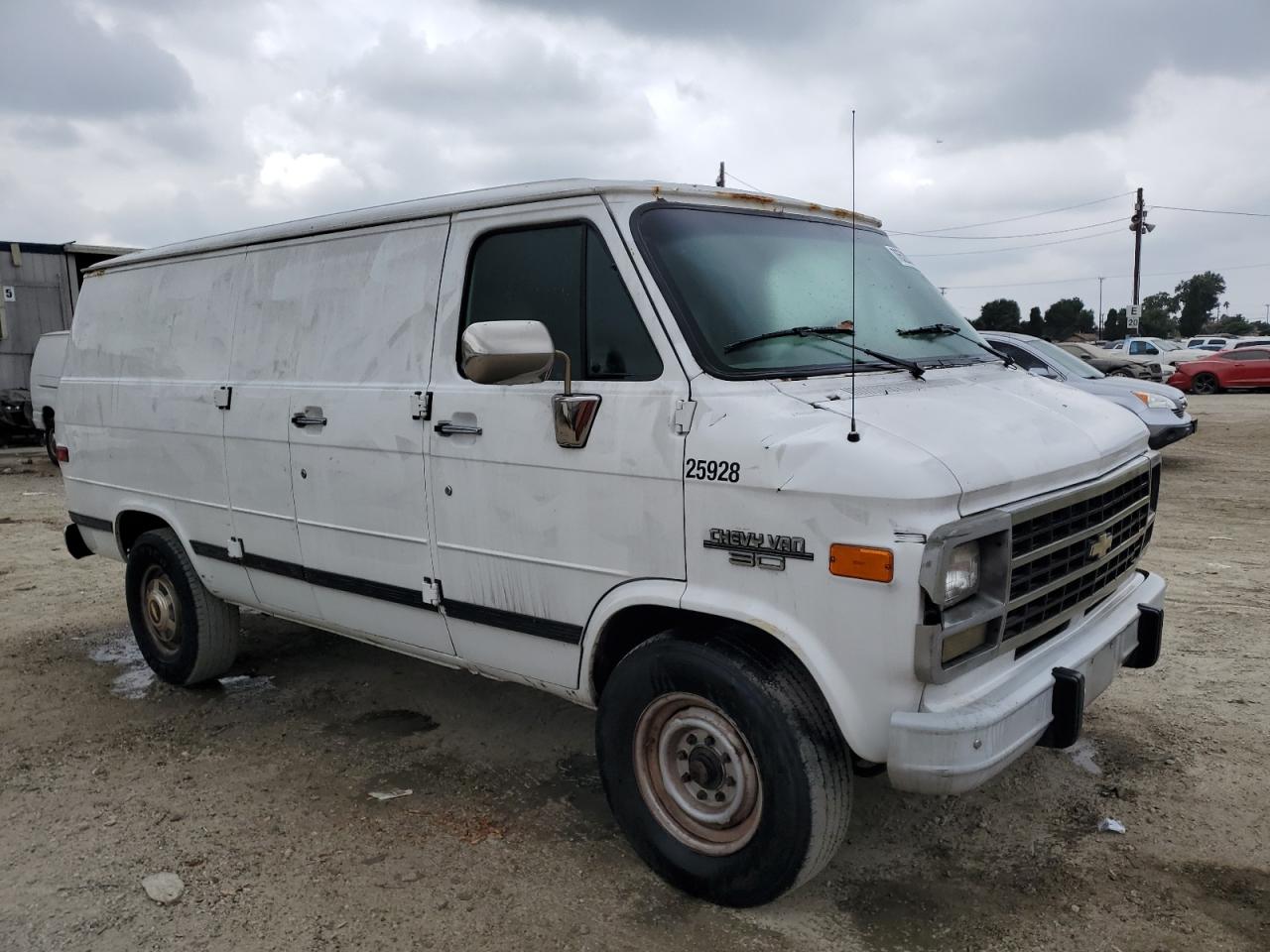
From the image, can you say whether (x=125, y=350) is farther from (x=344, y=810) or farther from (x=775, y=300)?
(x=775, y=300)

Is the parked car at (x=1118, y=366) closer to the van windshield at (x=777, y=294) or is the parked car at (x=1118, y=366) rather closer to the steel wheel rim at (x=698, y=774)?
the van windshield at (x=777, y=294)

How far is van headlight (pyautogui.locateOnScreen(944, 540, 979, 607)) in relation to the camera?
278 cm

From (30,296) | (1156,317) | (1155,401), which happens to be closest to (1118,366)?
(1155,401)

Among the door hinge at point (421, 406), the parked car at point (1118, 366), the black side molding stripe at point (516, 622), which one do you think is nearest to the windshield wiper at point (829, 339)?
the black side molding stripe at point (516, 622)

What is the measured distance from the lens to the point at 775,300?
3.55 m

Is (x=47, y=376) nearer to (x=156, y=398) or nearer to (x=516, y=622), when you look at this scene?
(x=156, y=398)

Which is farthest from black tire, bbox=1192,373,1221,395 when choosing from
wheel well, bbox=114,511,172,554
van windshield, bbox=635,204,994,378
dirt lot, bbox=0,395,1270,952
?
wheel well, bbox=114,511,172,554

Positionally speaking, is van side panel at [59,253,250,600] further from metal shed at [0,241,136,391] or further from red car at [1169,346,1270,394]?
red car at [1169,346,1270,394]

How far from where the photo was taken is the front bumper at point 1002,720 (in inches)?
109

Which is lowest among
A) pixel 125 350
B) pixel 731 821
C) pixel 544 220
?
pixel 731 821

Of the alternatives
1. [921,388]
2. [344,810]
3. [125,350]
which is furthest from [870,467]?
[125,350]

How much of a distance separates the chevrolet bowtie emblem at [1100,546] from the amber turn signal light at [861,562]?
3.66 ft

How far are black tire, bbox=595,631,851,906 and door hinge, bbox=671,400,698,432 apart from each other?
67 cm

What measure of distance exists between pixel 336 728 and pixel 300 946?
186 centimetres
